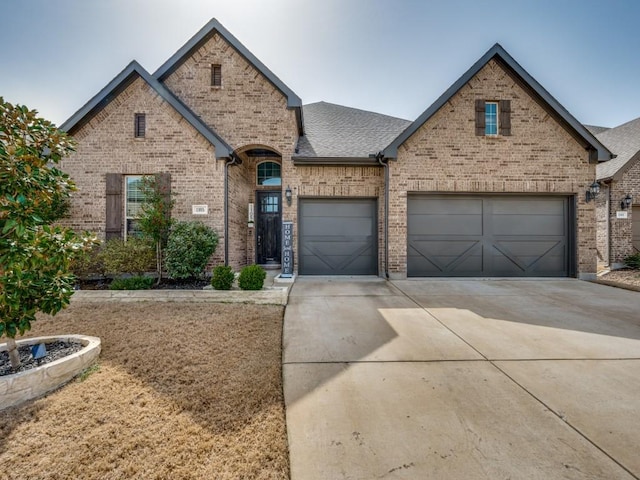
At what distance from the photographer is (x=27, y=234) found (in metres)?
2.48

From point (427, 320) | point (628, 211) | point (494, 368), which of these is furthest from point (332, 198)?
point (628, 211)

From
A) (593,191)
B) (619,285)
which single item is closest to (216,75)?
(593,191)

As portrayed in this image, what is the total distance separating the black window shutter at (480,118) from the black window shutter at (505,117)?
53 cm

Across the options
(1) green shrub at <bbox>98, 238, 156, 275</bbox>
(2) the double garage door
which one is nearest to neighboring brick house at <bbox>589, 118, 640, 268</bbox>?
(2) the double garage door

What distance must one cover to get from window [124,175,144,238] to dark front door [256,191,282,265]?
3555 mm

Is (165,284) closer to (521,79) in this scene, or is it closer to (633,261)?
(521,79)

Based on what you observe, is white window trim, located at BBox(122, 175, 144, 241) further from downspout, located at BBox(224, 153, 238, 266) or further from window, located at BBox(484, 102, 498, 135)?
window, located at BBox(484, 102, 498, 135)

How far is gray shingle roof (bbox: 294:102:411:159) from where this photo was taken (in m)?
8.54

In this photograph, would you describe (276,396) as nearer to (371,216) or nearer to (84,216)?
(371,216)

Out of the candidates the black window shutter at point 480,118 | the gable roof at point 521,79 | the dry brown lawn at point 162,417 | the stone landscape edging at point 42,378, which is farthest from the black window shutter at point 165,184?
the black window shutter at point 480,118

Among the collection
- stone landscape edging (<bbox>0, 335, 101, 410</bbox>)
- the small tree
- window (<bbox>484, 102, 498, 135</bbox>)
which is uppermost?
window (<bbox>484, 102, 498, 135</bbox>)

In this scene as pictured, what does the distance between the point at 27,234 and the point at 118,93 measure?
22.1ft

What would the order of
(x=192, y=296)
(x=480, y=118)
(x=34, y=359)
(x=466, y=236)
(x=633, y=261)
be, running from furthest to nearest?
(x=633, y=261), (x=466, y=236), (x=480, y=118), (x=192, y=296), (x=34, y=359)

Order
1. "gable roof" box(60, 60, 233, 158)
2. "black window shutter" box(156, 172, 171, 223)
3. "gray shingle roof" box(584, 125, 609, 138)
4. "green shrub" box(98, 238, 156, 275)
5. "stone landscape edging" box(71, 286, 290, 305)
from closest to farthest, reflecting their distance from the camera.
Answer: "stone landscape edging" box(71, 286, 290, 305) < "green shrub" box(98, 238, 156, 275) < "gable roof" box(60, 60, 233, 158) < "black window shutter" box(156, 172, 171, 223) < "gray shingle roof" box(584, 125, 609, 138)
